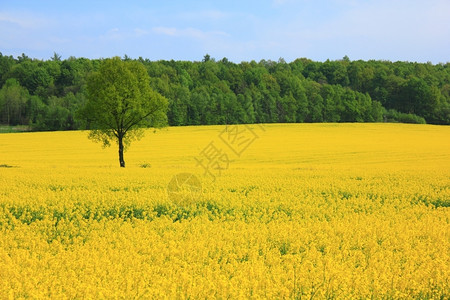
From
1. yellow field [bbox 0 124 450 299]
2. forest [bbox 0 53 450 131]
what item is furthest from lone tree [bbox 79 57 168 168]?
forest [bbox 0 53 450 131]

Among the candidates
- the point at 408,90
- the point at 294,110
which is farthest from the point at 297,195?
the point at 408,90

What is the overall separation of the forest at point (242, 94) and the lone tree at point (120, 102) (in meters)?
38.0

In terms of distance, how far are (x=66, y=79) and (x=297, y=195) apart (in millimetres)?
77424

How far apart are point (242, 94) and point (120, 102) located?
51988 millimetres

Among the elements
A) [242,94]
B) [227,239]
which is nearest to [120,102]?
[227,239]

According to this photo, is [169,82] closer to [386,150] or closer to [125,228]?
[386,150]

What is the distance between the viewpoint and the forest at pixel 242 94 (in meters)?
69.9

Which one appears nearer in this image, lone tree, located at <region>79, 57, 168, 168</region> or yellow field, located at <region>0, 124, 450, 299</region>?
yellow field, located at <region>0, 124, 450, 299</region>

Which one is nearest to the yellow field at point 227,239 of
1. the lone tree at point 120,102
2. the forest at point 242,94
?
the lone tree at point 120,102

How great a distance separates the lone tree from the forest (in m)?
38.0

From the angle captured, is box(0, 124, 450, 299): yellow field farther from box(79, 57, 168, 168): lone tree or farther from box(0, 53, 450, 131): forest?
box(0, 53, 450, 131): forest

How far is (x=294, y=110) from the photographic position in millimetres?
74000

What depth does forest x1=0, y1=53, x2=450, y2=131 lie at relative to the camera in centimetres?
6988

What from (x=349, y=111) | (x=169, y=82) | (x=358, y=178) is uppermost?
(x=169, y=82)
